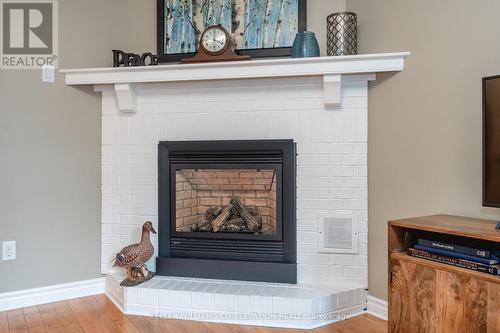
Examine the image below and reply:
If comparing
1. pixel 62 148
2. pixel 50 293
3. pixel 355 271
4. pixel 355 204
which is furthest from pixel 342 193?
pixel 50 293

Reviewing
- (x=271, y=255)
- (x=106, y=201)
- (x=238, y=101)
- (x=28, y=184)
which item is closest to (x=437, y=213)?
(x=271, y=255)

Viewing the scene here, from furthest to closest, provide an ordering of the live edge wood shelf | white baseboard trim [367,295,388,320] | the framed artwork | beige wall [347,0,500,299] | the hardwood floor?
1. the framed artwork
2. white baseboard trim [367,295,388,320]
3. the hardwood floor
4. beige wall [347,0,500,299]
5. the live edge wood shelf

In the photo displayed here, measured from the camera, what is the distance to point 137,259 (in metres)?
2.47

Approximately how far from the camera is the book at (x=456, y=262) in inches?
58.1

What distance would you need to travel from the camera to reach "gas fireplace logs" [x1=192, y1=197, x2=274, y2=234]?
8.52ft

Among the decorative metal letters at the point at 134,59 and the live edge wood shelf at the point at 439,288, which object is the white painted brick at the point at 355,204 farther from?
the decorative metal letters at the point at 134,59

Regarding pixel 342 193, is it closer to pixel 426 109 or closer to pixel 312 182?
pixel 312 182

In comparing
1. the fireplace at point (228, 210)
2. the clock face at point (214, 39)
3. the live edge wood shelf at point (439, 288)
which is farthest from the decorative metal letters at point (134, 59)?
the live edge wood shelf at point (439, 288)

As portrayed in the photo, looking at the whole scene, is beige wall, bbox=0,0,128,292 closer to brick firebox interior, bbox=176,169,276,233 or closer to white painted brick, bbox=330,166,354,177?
brick firebox interior, bbox=176,169,276,233

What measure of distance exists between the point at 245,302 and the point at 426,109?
4.83ft

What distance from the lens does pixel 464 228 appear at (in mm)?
1581

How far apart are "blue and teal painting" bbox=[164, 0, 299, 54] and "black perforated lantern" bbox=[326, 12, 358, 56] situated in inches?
11.5
